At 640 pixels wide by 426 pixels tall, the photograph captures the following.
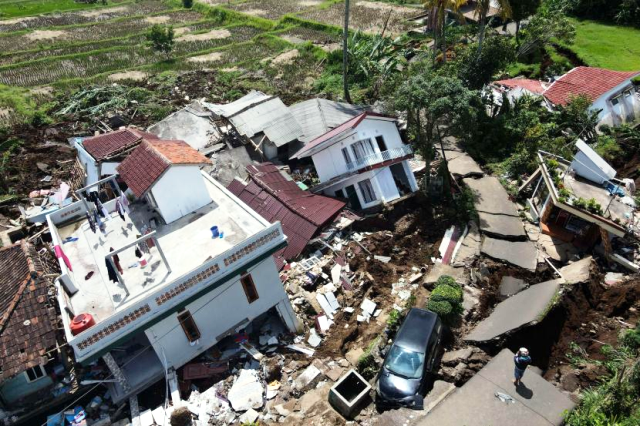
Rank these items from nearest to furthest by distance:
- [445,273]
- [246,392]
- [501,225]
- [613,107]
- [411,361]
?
[411,361] → [246,392] → [445,273] → [501,225] → [613,107]

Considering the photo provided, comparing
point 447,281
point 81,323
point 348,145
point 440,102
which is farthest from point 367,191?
point 81,323

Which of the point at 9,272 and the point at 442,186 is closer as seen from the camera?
the point at 9,272

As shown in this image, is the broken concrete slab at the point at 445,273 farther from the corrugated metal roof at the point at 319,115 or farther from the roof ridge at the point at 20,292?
the roof ridge at the point at 20,292

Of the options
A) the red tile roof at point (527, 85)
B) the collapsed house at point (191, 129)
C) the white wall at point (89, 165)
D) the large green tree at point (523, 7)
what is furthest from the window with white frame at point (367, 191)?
the large green tree at point (523, 7)

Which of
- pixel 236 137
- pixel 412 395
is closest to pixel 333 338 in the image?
pixel 412 395

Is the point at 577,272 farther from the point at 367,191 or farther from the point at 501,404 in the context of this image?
the point at 367,191

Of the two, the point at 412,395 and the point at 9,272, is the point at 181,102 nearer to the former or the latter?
the point at 9,272
